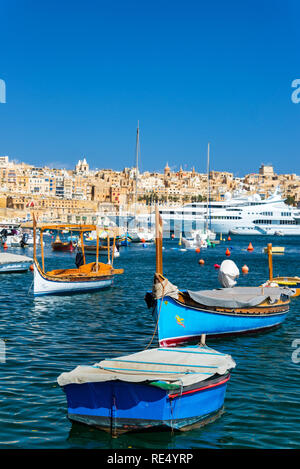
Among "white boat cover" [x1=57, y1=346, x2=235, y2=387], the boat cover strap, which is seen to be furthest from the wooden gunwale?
"white boat cover" [x1=57, y1=346, x2=235, y2=387]

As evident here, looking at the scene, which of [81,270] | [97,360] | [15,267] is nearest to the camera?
[97,360]

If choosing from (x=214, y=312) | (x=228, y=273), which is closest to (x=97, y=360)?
(x=214, y=312)

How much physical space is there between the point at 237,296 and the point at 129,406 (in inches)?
362

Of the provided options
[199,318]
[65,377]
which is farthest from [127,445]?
[199,318]

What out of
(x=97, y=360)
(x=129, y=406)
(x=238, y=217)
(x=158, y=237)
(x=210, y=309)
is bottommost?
(x=97, y=360)

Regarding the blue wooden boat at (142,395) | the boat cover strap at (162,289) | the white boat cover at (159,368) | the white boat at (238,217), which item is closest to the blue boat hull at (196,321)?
the boat cover strap at (162,289)

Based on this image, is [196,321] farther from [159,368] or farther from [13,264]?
[13,264]

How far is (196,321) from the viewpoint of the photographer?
15.1m

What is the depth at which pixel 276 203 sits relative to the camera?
11562cm

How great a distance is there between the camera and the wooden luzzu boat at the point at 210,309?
559 inches

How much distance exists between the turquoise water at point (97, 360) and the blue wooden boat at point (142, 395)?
0.22 metres

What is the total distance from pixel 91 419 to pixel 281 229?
108m

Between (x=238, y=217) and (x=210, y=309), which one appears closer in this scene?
(x=210, y=309)

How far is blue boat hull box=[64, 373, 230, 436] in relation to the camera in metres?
8.15
